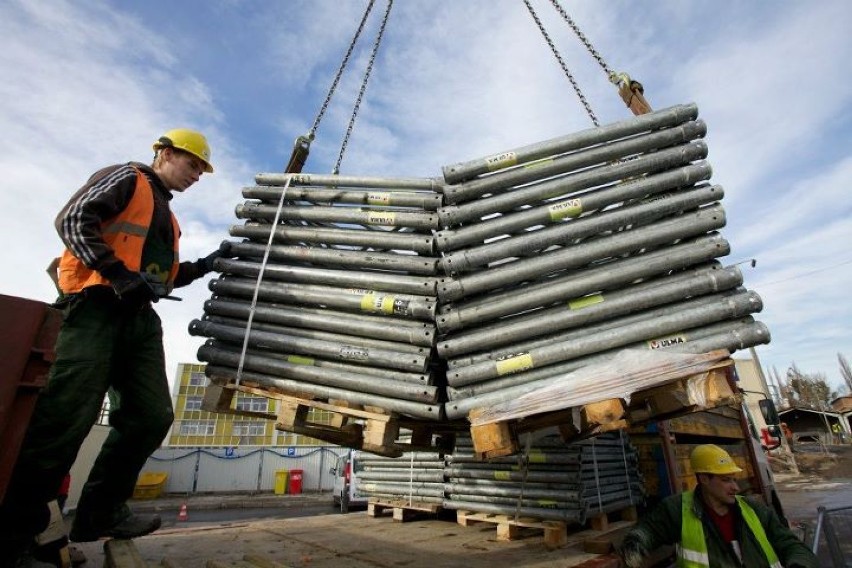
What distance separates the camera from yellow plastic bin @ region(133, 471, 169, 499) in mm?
25016

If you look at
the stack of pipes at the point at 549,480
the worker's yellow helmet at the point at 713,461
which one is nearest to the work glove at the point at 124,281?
the stack of pipes at the point at 549,480

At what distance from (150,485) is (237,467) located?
4.85 m

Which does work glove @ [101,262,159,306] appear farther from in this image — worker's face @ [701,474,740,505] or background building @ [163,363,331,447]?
background building @ [163,363,331,447]

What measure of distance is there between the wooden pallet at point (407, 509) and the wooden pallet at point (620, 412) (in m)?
4.44

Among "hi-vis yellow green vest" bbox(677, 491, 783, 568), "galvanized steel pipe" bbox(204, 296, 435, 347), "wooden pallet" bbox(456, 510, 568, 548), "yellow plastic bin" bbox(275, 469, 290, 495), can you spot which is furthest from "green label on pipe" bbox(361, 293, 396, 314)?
"yellow plastic bin" bbox(275, 469, 290, 495)

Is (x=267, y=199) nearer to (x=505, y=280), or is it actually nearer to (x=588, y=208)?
(x=505, y=280)

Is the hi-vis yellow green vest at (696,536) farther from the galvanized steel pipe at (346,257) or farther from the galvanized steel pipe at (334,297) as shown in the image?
the galvanized steel pipe at (346,257)

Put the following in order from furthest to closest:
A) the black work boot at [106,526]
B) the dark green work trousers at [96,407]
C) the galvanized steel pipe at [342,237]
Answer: the galvanized steel pipe at [342,237] < the black work boot at [106,526] < the dark green work trousers at [96,407]

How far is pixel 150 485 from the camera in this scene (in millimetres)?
25375

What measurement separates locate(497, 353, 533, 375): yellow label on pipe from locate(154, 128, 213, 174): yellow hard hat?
3141 millimetres

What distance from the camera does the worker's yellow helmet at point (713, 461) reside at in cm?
422

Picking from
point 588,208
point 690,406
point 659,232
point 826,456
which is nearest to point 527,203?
point 588,208

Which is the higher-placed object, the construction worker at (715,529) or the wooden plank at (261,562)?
the construction worker at (715,529)

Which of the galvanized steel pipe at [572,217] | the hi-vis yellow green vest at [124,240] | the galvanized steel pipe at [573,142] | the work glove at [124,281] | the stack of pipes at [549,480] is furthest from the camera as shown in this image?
the stack of pipes at [549,480]
